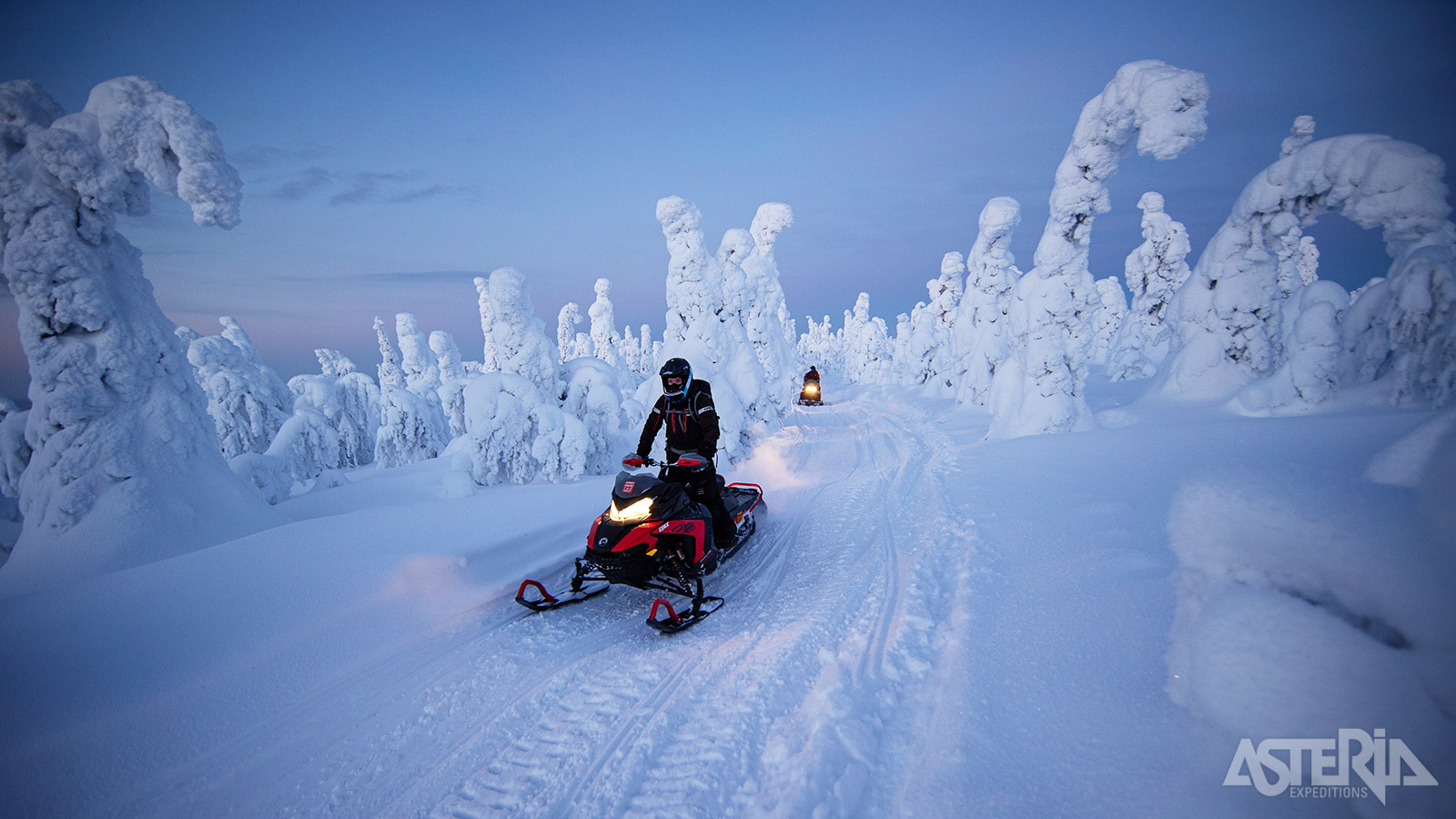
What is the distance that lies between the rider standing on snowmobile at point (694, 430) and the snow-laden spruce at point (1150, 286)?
32317mm

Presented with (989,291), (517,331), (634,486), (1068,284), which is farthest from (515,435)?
(989,291)

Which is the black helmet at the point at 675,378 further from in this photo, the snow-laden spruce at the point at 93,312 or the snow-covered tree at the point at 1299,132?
the snow-covered tree at the point at 1299,132

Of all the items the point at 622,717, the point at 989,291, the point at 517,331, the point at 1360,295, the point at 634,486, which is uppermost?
the point at 989,291

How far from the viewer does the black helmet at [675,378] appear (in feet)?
19.0

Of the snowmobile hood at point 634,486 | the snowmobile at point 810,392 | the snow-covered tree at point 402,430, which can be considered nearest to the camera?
the snowmobile hood at point 634,486

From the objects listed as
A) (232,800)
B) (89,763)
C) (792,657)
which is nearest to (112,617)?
(89,763)

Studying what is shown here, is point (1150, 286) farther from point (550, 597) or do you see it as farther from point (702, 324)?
point (550, 597)

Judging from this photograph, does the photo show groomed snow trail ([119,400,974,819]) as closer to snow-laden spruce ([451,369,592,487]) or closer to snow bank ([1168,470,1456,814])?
snow bank ([1168,470,1456,814])

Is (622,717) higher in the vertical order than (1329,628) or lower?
lower

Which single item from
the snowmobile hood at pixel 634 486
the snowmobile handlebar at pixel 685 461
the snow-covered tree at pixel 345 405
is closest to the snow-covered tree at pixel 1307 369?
the snowmobile handlebar at pixel 685 461

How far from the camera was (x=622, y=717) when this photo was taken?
3.43m

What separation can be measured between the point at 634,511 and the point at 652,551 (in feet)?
1.39

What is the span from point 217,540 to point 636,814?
8374 mm

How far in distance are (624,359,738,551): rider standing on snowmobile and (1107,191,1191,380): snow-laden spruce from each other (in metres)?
32.3
